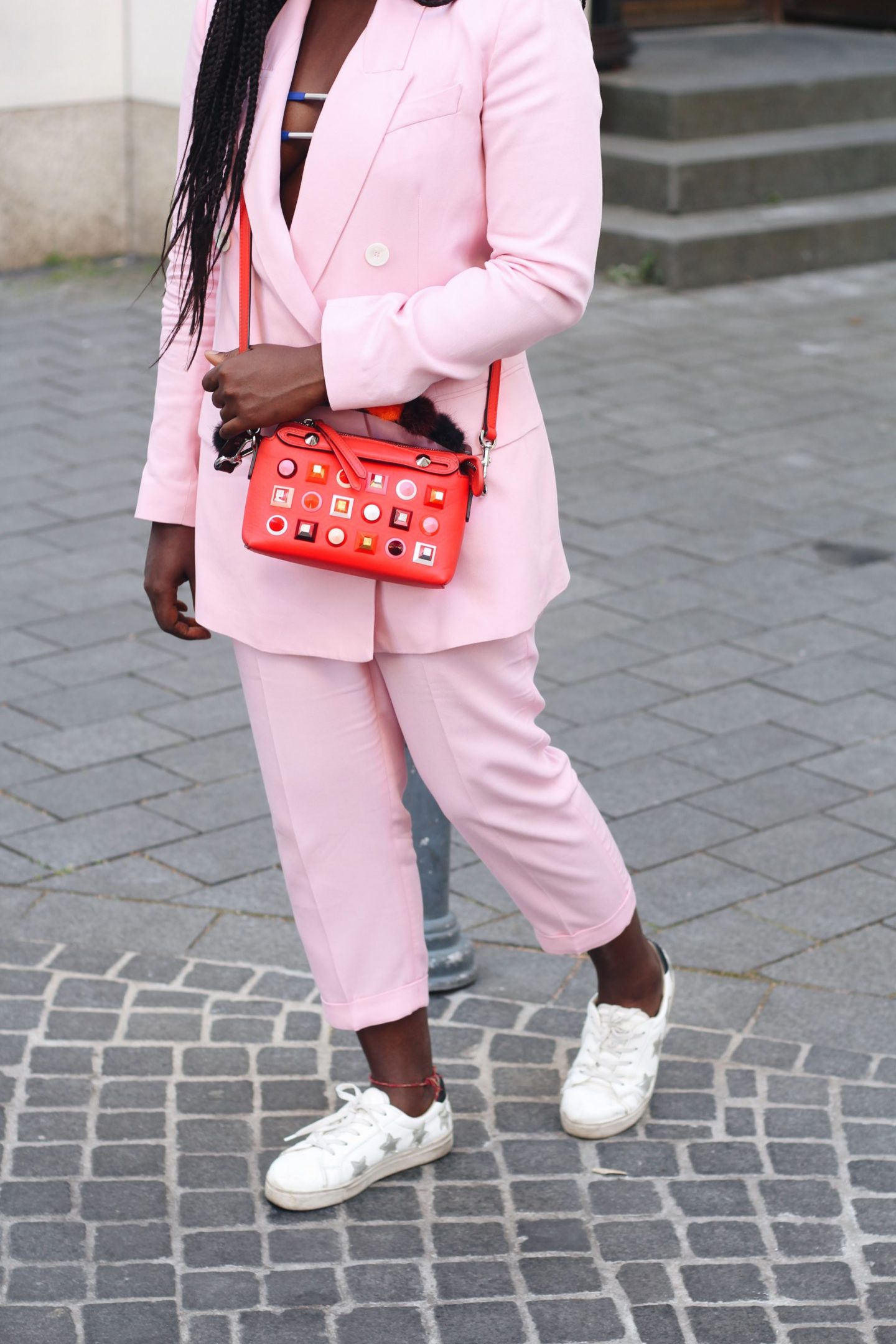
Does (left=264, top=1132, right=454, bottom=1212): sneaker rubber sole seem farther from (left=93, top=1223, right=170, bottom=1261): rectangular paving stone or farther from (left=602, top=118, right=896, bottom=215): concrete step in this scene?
(left=602, top=118, right=896, bottom=215): concrete step

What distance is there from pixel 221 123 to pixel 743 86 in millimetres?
8224

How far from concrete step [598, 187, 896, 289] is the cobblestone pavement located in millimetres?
2826

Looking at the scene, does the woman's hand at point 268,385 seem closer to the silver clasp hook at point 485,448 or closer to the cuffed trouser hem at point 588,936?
the silver clasp hook at point 485,448

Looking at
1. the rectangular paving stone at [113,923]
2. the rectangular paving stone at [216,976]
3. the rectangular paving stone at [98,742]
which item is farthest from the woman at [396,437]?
the rectangular paving stone at [98,742]

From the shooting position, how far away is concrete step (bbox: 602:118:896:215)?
9.48 meters

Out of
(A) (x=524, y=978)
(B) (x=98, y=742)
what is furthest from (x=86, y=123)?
(A) (x=524, y=978)

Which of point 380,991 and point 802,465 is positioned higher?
point 380,991

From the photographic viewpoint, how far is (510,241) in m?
2.46

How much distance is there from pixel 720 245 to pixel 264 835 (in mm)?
5919

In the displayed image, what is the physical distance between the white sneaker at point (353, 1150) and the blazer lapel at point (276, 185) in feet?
4.03

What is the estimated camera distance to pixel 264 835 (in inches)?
160

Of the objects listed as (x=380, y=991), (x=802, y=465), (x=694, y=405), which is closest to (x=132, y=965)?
(x=380, y=991)

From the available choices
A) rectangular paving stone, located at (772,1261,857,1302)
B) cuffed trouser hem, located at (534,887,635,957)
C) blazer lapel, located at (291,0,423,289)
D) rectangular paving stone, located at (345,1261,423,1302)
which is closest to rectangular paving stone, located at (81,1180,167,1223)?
rectangular paving stone, located at (345,1261,423,1302)

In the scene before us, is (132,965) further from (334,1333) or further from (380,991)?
(334,1333)
